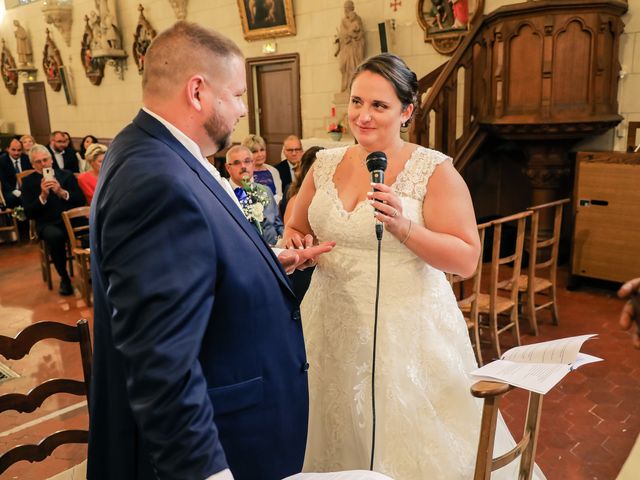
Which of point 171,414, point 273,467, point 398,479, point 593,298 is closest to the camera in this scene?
point 171,414

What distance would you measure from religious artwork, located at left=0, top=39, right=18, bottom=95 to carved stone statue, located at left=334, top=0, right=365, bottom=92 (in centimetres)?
1173

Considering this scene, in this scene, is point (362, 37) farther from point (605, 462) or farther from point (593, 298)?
point (605, 462)

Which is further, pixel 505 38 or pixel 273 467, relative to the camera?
pixel 505 38

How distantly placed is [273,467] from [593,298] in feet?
14.8

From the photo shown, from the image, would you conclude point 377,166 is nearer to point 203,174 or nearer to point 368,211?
point 368,211

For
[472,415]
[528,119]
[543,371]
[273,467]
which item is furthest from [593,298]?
[273,467]

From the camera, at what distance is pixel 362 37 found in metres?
7.51

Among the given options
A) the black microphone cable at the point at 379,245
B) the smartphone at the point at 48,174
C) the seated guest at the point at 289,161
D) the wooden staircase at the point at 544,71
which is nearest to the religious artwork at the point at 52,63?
the smartphone at the point at 48,174

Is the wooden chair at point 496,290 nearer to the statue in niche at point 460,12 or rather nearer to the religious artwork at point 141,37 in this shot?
the statue in niche at point 460,12

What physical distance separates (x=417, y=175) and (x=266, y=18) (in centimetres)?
772

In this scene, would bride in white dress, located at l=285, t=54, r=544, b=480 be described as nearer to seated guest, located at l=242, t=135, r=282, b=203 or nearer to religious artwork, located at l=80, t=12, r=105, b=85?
seated guest, located at l=242, t=135, r=282, b=203

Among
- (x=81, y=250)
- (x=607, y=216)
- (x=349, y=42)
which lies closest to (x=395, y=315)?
(x=607, y=216)

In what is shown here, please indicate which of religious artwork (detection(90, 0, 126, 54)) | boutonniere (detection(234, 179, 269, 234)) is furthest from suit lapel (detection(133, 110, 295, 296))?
religious artwork (detection(90, 0, 126, 54))

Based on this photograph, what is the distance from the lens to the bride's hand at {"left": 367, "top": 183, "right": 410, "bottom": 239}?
1.72 metres
